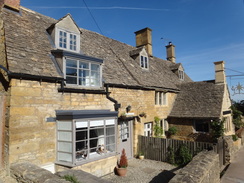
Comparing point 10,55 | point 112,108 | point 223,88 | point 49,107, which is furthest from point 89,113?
point 223,88

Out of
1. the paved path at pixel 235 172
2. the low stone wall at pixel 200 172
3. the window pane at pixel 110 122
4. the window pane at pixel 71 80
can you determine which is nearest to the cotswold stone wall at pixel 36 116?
the window pane at pixel 71 80

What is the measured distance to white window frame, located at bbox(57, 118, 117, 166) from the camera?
799 centimetres

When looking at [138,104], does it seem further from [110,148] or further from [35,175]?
[35,175]

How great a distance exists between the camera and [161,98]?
1608cm

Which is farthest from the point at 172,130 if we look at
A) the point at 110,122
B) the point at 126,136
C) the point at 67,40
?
the point at 67,40

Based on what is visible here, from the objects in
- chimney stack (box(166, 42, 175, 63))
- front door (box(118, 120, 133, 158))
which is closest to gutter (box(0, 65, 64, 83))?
front door (box(118, 120, 133, 158))

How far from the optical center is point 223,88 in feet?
52.1

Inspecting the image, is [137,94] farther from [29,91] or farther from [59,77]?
[29,91]

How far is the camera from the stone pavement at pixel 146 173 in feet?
28.0

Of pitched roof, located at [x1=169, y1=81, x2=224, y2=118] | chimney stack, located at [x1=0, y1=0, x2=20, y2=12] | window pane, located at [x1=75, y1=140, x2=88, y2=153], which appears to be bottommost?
window pane, located at [x1=75, y1=140, x2=88, y2=153]

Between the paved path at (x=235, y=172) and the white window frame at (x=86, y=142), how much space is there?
5582 millimetres

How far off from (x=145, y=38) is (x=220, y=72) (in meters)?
8.45

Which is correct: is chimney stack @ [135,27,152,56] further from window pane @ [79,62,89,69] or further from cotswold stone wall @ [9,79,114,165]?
cotswold stone wall @ [9,79,114,165]

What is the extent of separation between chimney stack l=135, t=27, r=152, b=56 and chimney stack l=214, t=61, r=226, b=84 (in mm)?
7133
